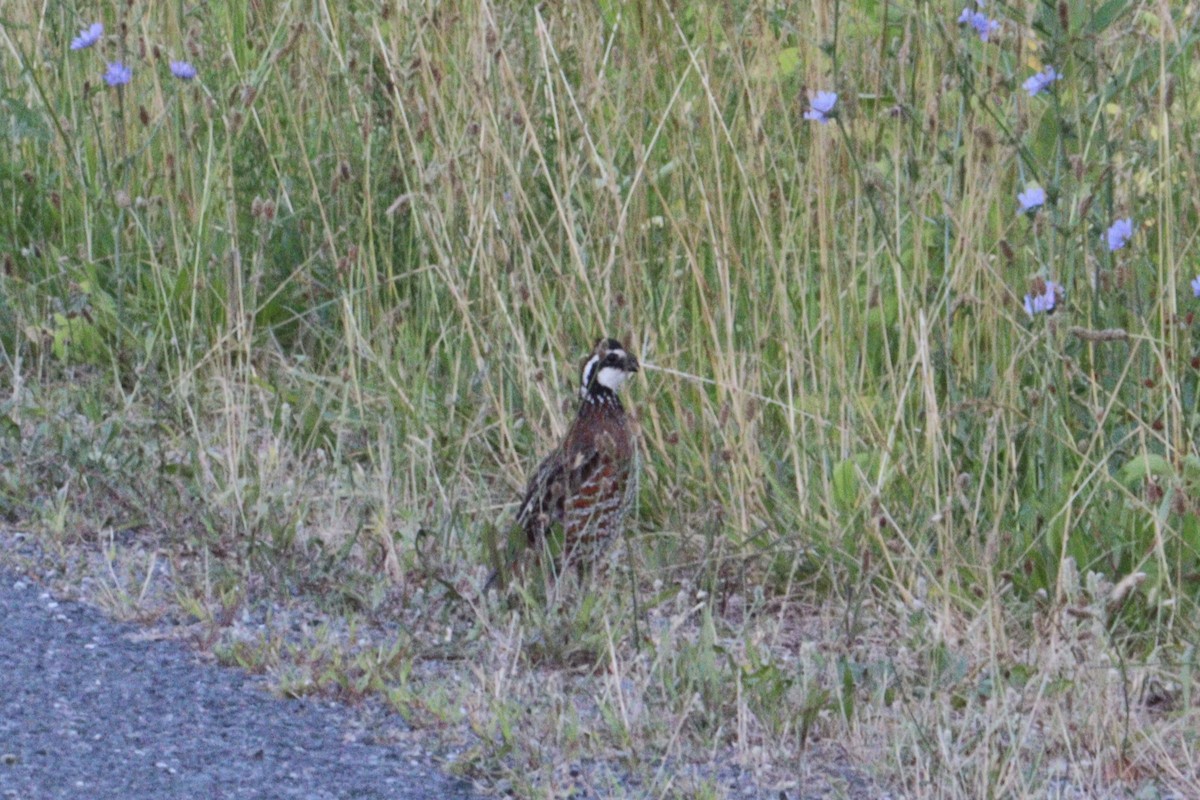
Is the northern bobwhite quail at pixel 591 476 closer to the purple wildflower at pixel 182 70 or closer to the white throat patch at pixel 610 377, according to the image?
the white throat patch at pixel 610 377

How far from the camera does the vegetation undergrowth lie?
3912 millimetres

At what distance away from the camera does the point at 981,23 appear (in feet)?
15.1

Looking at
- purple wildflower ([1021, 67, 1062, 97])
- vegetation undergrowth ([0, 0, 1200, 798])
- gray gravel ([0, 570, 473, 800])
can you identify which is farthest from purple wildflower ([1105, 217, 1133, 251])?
gray gravel ([0, 570, 473, 800])

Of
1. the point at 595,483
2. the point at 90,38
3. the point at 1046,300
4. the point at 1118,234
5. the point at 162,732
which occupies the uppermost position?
the point at 90,38

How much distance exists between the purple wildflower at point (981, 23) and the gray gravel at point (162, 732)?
2061 millimetres

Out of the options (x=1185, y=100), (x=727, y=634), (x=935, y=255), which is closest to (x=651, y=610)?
(x=727, y=634)

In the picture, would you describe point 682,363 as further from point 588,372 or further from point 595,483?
point 595,483

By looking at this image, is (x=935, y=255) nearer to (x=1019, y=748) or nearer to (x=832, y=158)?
(x=832, y=158)

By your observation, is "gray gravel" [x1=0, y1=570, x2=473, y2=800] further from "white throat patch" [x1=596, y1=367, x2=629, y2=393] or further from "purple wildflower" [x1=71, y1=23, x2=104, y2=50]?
"purple wildflower" [x1=71, y1=23, x2=104, y2=50]

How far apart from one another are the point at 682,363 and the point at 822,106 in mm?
980

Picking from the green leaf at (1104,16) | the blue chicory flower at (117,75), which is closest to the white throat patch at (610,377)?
the green leaf at (1104,16)

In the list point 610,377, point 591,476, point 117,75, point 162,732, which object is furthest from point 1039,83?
point 117,75

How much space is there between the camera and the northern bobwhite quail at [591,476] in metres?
4.72

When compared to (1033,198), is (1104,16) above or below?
above
